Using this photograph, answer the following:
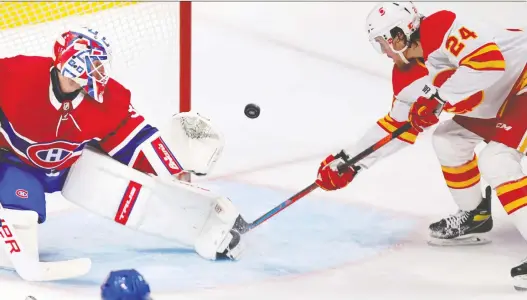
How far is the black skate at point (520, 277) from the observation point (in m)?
2.60

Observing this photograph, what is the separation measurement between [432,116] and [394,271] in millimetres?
437

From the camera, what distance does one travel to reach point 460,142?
3.02 m

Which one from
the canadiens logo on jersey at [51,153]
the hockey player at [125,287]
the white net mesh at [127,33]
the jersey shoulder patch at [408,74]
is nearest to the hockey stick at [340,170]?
the jersey shoulder patch at [408,74]

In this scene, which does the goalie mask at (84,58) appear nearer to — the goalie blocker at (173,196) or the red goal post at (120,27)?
the goalie blocker at (173,196)

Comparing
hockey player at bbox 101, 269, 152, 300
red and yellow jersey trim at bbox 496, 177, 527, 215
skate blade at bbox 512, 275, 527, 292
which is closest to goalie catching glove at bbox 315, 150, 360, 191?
red and yellow jersey trim at bbox 496, 177, 527, 215

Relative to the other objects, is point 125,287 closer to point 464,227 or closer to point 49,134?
point 49,134

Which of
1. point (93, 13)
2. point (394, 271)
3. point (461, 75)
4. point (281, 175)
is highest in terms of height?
point (93, 13)

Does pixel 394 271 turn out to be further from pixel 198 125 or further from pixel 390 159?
pixel 390 159

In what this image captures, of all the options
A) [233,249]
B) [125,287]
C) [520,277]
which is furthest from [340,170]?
[125,287]

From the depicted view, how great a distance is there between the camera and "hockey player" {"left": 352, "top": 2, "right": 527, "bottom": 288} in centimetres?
267

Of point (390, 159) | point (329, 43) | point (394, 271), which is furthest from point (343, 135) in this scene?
point (394, 271)

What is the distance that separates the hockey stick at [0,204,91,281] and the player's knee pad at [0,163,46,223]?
5cm

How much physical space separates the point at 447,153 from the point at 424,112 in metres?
0.29

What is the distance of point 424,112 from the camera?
110 inches
